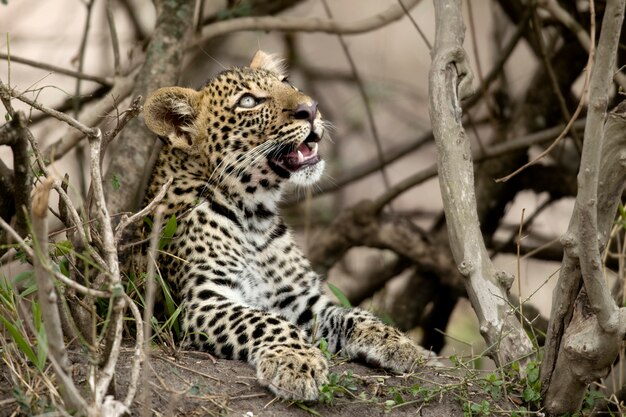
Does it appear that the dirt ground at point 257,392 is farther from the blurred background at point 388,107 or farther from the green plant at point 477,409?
the blurred background at point 388,107

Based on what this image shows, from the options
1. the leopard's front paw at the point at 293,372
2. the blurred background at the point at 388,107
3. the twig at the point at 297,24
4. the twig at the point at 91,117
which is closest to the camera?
the leopard's front paw at the point at 293,372

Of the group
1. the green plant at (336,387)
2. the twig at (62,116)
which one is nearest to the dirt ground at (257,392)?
the green plant at (336,387)

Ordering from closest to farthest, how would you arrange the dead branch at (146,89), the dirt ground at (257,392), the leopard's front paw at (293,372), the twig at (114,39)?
1. the dirt ground at (257,392)
2. the leopard's front paw at (293,372)
3. the dead branch at (146,89)
4. the twig at (114,39)

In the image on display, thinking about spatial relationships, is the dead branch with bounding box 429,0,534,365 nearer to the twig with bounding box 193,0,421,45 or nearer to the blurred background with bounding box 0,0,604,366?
the blurred background with bounding box 0,0,604,366

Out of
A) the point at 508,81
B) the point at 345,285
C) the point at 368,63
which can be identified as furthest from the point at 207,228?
the point at 368,63

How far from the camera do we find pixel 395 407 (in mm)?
5230

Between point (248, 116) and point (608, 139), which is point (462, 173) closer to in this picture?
point (608, 139)

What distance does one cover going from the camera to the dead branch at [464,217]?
18.3ft

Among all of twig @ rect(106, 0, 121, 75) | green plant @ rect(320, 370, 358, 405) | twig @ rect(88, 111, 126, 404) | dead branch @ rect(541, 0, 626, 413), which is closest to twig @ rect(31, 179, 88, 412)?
twig @ rect(88, 111, 126, 404)

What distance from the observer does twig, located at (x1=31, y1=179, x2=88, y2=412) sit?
3707 millimetres

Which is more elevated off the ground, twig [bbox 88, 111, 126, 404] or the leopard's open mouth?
the leopard's open mouth

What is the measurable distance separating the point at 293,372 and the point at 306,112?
1890 mm

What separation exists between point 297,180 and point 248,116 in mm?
520

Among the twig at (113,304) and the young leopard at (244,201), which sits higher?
the young leopard at (244,201)
